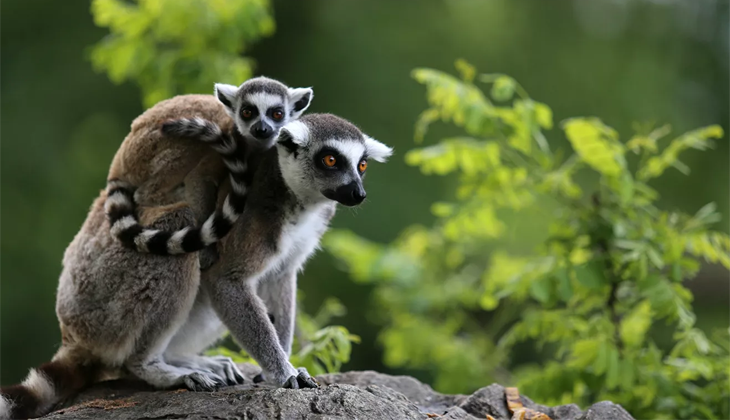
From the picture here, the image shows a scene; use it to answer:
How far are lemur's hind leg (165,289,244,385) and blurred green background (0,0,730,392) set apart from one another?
5071 millimetres

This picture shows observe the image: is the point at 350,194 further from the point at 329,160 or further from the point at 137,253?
the point at 137,253

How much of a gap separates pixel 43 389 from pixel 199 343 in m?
0.86

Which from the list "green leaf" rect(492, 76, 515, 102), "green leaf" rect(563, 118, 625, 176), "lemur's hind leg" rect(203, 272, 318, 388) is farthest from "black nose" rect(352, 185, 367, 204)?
"green leaf" rect(563, 118, 625, 176)

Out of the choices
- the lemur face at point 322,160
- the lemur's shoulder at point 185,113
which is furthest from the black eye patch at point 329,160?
the lemur's shoulder at point 185,113

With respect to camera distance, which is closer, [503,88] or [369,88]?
[503,88]

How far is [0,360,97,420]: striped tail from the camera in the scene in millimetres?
3969

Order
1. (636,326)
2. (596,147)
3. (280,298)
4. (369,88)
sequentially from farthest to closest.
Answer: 1. (369,88)
2. (636,326)
3. (596,147)
4. (280,298)

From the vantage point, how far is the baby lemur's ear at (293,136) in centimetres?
414

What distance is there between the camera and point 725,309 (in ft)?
29.5

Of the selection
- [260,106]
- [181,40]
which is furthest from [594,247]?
[181,40]

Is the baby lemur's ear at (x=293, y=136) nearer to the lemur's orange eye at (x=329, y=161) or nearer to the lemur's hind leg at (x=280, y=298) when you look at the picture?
the lemur's orange eye at (x=329, y=161)

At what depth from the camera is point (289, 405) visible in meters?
3.41

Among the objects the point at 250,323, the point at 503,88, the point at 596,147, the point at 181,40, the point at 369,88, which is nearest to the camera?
the point at 250,323

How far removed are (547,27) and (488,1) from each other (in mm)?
1043
